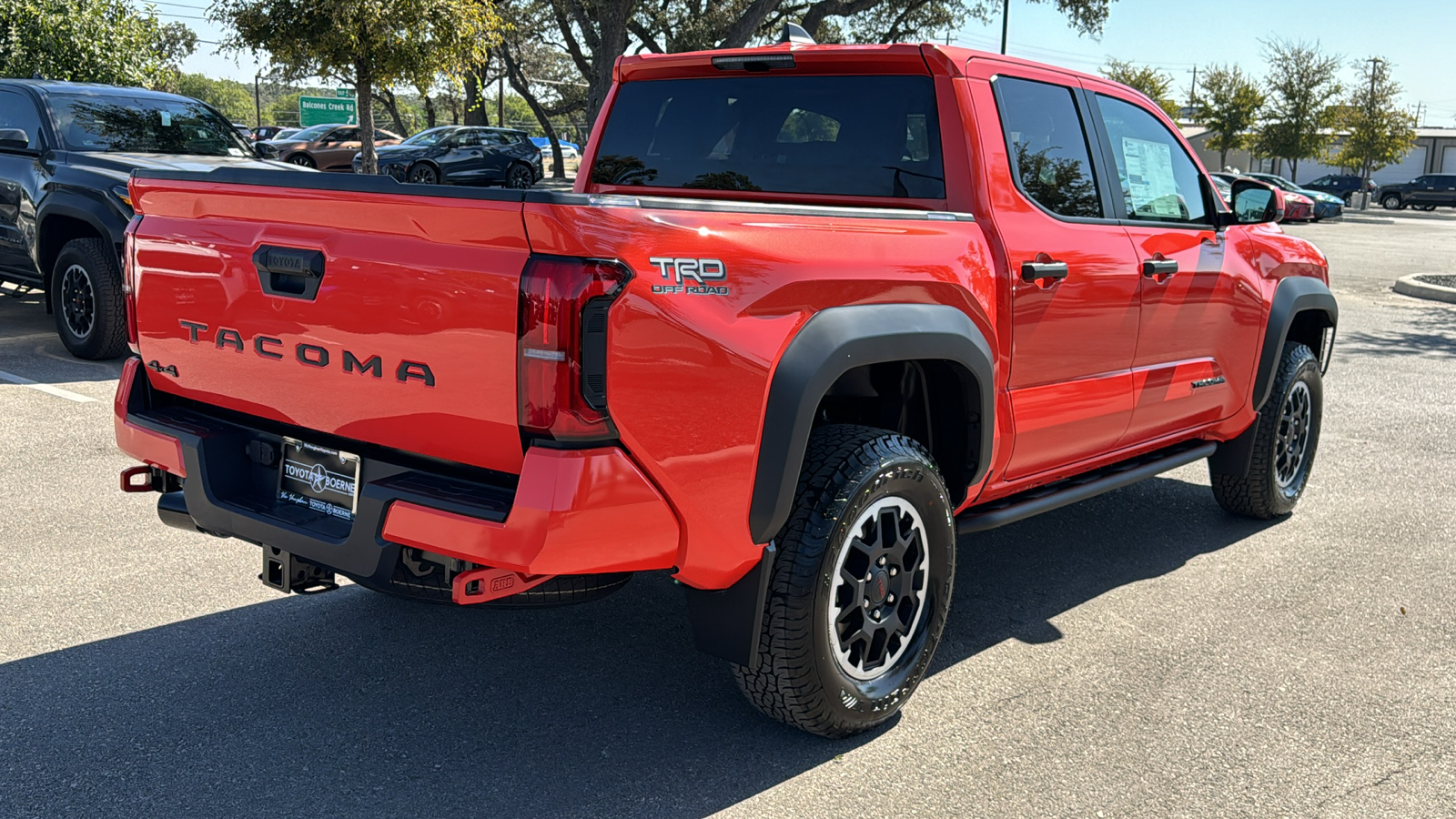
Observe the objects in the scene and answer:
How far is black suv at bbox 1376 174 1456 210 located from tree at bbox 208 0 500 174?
5246cm

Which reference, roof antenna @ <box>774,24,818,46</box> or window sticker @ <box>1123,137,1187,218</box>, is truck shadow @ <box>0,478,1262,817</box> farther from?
roof antenna @ <box>774,24,818,46</box>

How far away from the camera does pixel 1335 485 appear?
6461 millimetres

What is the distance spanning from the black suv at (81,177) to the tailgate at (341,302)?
203 inches

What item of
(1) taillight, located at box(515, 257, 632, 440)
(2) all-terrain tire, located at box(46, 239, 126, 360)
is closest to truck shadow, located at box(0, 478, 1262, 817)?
(1) taillight, located at box(515, 257, 632, 440)

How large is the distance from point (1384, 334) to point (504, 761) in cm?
1203

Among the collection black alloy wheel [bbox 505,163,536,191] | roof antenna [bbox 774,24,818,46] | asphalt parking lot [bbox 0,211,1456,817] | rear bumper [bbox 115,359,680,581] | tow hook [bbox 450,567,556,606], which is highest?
black alloy wheel [bbox 505,163,536,191]

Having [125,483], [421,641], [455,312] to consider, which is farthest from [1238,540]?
[125,483]

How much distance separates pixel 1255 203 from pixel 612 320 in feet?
12.4

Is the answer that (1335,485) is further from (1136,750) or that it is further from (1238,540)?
(1136,750)

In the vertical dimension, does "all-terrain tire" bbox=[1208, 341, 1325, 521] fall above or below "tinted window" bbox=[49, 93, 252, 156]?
below

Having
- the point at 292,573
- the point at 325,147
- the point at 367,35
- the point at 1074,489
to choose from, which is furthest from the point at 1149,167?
the point at 325,147

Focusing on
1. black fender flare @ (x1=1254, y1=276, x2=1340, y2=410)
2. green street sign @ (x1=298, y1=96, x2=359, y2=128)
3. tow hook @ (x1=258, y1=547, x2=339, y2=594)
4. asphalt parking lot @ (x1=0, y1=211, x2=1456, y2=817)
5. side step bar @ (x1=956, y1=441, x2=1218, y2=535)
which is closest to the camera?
asphalt parking lot @ (x1=0, y1=211, x2=1456, y2=817)

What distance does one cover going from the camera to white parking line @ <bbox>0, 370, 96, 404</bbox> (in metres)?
7.48

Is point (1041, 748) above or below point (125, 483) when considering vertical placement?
below
